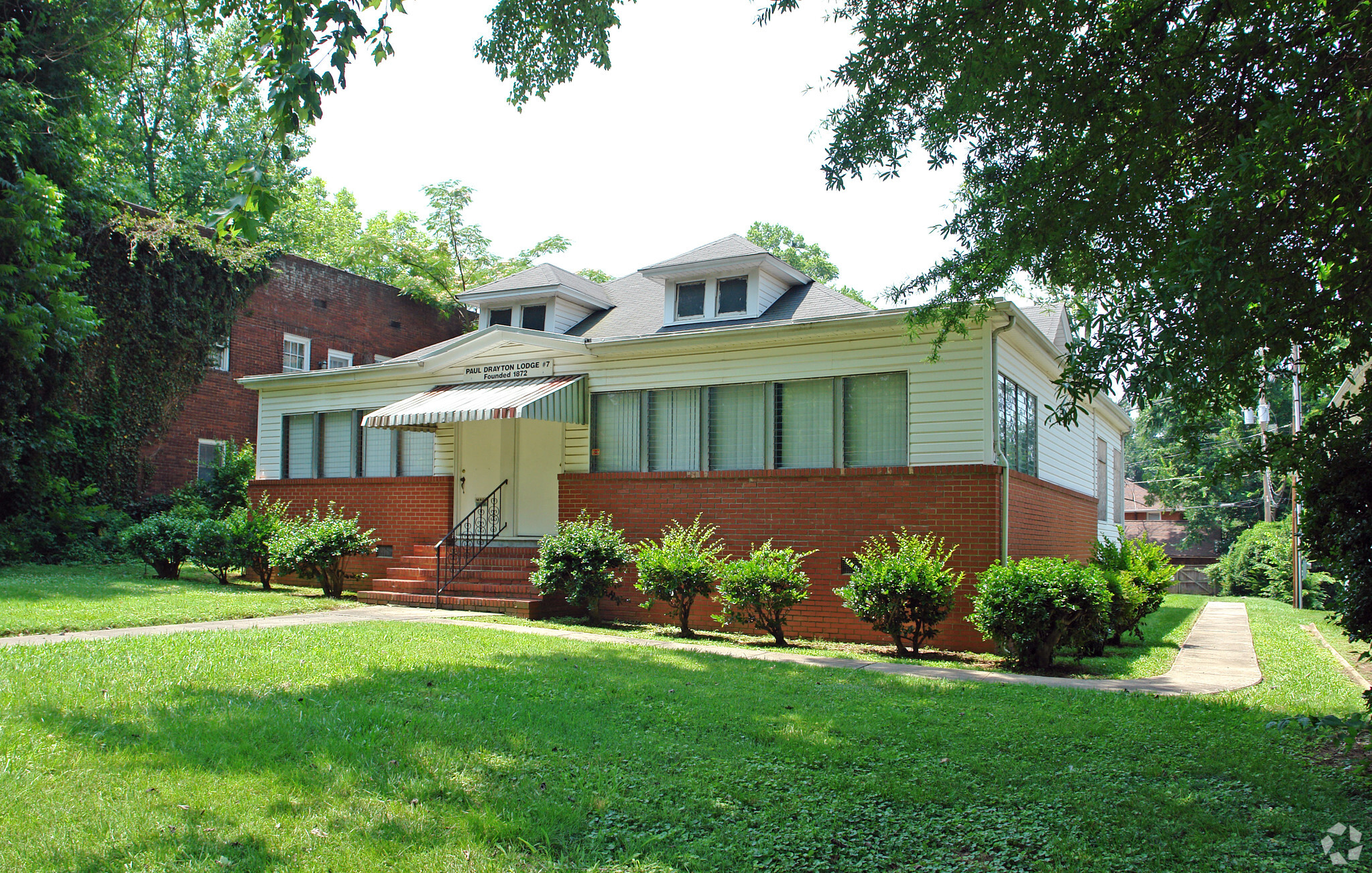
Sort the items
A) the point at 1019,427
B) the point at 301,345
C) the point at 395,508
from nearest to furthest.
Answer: the point at 1019,427
the point at 395,508
the point at 301,345

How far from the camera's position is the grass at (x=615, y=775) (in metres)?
3.89

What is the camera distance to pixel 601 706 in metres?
6.49

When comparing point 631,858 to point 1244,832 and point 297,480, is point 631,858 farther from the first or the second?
point 297,480

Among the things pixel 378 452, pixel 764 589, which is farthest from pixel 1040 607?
pixel 378 452

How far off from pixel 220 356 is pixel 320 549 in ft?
37.0

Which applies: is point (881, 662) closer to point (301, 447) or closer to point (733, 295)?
point (733, 295)

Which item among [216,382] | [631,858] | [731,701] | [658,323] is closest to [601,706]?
[731,701]

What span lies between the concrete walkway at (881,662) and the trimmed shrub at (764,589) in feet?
2.05

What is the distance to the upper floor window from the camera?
22156 mm

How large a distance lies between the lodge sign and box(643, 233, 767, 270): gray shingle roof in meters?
2.55

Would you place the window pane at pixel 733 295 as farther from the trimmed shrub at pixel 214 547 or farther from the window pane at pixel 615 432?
the trimmed shrub at pixel 214 547

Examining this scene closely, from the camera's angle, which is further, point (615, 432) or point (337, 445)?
point (337, 445)

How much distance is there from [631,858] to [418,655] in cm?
516

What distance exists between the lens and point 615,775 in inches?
191
